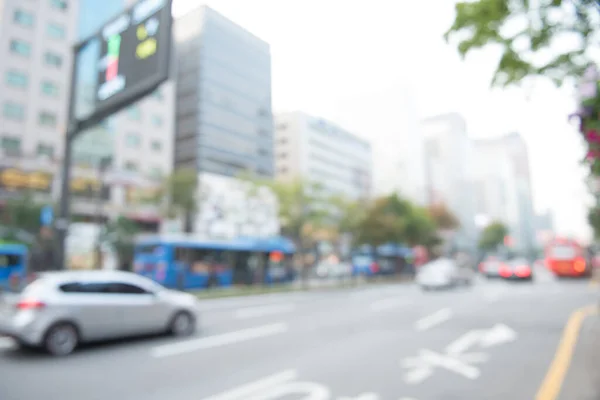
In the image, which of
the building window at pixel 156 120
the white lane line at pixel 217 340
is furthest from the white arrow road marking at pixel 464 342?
the building window at pixel 156 120

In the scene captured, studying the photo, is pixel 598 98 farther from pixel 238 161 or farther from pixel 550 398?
pixel 238 161

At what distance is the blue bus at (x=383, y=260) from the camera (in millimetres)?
37647

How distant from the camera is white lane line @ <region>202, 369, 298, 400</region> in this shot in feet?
14.7

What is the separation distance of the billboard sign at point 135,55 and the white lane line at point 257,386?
12.8 ft

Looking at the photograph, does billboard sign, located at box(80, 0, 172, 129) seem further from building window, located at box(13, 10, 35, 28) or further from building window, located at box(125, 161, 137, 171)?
building window, located at box(125, 161, 137, 171)

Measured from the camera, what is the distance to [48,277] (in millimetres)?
6848

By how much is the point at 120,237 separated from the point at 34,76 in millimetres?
7925

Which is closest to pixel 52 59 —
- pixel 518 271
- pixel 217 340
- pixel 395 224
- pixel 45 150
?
pixel 45 150

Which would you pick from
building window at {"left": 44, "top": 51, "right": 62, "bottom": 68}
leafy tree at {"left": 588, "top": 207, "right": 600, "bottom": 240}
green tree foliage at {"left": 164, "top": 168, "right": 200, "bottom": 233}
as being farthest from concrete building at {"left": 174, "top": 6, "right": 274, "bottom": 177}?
green tree foliage at {"left": 164, "top": 168, "right": 200, "bottom": 233}

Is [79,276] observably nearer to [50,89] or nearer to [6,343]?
[6,343]

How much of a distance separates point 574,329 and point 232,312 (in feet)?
28.5

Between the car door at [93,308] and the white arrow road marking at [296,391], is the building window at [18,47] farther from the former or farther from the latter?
the white arrow road marking at [296,391]

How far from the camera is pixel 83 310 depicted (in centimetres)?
678

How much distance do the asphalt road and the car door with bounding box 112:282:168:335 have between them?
1.03 ft
